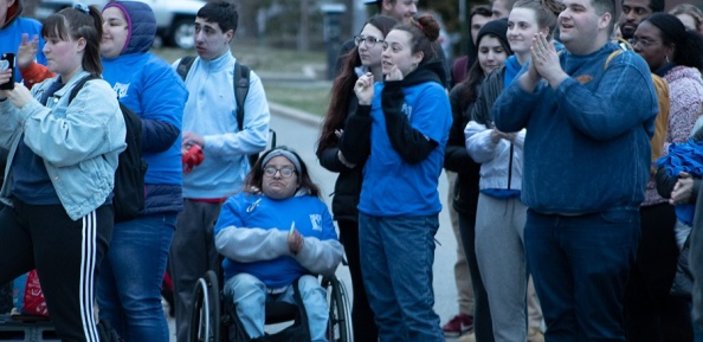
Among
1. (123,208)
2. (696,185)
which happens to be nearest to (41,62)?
(123,208)

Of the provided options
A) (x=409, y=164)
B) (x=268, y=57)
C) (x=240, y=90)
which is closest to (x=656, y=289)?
(x=409, y=164)

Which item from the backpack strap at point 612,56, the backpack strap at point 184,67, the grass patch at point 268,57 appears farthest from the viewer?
the grass patch at point 268,57

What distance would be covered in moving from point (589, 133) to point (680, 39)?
161 cm

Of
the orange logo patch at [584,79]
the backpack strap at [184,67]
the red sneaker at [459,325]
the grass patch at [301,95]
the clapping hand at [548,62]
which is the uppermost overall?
the clapping hand at [548,62]

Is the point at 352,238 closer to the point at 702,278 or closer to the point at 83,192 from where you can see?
the point at 83,192

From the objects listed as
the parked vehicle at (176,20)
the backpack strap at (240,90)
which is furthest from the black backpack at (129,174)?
the parked vehicle at (176,20)

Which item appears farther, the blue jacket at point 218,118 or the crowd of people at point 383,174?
the blue jacket at point 218,118

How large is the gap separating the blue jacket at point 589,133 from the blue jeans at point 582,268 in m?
0.08

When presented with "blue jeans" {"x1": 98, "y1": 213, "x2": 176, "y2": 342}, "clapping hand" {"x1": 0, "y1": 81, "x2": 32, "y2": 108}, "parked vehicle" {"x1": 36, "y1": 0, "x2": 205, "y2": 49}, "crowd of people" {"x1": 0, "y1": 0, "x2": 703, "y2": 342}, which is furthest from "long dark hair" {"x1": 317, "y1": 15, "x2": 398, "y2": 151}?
"parked vehicle" {"x1": 36, "y1": 0, "x2": 205, "y2": 49}

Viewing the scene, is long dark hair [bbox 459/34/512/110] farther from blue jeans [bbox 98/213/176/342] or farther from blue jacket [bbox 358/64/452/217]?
blue jeans [bbox 98/213/176/342]

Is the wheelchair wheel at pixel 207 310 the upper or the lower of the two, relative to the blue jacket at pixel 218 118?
lower

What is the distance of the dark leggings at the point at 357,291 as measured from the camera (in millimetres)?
7902

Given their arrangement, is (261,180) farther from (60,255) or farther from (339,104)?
(60,255)

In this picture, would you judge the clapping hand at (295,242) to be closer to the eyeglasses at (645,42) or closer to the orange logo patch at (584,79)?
the orange logo patch at (584,79)
